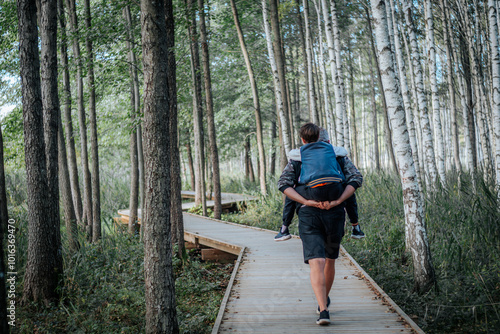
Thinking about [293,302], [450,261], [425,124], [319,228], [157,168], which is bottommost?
[293,302]

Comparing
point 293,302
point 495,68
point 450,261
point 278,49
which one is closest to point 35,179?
point 293,302

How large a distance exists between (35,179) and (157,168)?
302cm

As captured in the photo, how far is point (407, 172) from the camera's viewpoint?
476 cm

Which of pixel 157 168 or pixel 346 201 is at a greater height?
pixel 157 168

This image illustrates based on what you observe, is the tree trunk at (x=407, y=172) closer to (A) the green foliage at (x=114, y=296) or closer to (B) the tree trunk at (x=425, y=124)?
(A) the green foliage at (x=114, y=296)

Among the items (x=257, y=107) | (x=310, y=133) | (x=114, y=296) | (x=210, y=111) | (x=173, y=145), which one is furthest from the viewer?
(x=257, y=107)

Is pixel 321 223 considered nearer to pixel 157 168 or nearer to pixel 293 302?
pixel 293 302

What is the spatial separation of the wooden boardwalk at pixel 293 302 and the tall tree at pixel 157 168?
72cm

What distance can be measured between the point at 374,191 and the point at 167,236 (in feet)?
26.4

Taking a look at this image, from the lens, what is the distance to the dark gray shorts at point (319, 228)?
3.33 meters

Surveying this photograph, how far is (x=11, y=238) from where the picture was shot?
7004mm

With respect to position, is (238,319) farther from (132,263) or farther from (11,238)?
(11,238)

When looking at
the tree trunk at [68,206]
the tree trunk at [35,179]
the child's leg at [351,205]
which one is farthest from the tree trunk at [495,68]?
the tree trunk at [68,206]

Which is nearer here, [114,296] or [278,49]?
[114,296]
